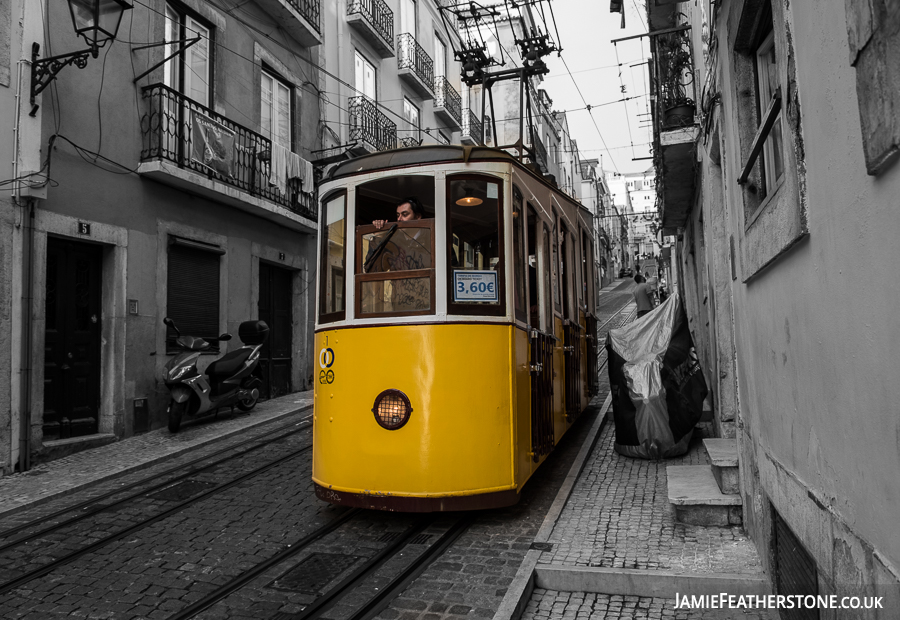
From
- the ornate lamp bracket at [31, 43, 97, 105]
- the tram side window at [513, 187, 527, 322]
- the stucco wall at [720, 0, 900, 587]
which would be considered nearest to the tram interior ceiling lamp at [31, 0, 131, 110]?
the ornate lamp bracket at [31, 43, 97, 105]

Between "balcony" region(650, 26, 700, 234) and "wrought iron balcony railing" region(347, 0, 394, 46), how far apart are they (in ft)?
28.8

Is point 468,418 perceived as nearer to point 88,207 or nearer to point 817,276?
point 817,276

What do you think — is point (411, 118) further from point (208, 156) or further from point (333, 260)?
point (333, 260)

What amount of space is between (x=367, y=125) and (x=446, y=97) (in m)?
6.71

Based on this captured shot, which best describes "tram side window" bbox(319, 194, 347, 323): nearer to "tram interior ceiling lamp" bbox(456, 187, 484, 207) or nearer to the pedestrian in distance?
"tram interior ceiling lamp" bbox(456, 187, 484, 207)

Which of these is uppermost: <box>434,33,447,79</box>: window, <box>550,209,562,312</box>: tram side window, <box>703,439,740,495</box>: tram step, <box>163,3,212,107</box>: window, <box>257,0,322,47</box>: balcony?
<box>434,33,447,79</box>: window

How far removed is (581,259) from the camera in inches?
353

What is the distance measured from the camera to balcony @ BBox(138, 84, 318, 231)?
9664 mm

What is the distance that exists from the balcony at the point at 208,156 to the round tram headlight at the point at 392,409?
6.33 m

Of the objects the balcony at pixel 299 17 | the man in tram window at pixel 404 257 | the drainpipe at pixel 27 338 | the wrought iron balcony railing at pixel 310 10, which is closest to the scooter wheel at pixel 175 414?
the drainpipe at pixel 27 338

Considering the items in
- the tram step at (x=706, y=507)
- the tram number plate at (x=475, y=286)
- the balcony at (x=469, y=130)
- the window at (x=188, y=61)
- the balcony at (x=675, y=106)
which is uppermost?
the balcony at (x=469, y=130)

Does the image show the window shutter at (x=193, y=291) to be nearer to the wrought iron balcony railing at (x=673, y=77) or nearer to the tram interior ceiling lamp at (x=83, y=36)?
the tram interior ceiling lamp at (x=83, y=36)

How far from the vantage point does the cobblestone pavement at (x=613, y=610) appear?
3.66 meters

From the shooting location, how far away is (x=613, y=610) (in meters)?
3.79
